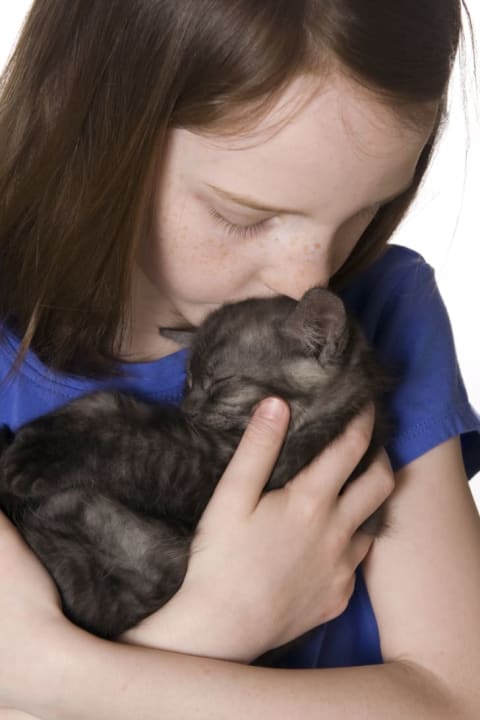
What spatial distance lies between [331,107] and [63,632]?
72 centimetres

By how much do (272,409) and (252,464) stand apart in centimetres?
9

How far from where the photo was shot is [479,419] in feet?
5.36

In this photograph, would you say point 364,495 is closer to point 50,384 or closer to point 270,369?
point 270,369

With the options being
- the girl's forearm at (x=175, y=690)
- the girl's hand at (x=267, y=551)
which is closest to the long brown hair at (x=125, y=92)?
the girl's hand at (x=267, y=551)

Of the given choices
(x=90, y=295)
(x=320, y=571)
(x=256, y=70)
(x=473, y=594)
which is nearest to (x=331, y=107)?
(x=256, y=70)

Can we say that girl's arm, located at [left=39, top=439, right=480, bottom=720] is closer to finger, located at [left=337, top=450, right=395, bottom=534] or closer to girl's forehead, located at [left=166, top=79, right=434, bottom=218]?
finger, located at [left=337, top=450, right=395, bottom=534]

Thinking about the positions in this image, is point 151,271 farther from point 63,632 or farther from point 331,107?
point 63,632

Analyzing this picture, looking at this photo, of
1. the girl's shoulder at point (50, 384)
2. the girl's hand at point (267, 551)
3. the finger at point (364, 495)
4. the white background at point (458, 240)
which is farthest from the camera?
the white background at point (458, 240)

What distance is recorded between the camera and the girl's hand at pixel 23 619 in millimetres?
1234

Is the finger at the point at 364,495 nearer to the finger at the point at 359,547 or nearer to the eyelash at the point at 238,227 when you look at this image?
the finger at the point at 359,547

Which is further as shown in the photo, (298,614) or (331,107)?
(298,614)

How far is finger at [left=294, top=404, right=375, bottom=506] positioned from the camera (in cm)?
140

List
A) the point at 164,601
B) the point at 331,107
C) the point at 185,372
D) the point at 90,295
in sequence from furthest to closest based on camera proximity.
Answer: the point at 185,372 → the point at 90,295 → the point at 164,601 → the point at 331,107

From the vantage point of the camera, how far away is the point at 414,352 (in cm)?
162
